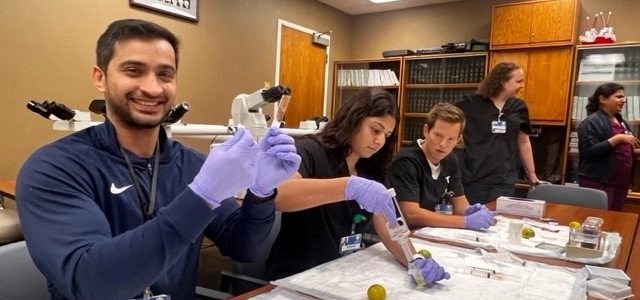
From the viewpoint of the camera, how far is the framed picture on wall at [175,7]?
3.17 m

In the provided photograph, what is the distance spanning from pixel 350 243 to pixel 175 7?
108 inches

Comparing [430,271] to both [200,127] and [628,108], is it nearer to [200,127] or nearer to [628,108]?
[200,127]

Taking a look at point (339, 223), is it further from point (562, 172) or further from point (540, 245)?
point (562, 172)

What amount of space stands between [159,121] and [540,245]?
133 cm

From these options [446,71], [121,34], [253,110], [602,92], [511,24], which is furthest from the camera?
[446,71]

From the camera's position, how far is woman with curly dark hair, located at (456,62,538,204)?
285 cm

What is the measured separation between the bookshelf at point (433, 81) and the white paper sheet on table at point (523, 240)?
2.66 meters

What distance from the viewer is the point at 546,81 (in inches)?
150

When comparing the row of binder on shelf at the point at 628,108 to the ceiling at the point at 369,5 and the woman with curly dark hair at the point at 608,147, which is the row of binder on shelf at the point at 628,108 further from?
the ceiling at the point at 369,5

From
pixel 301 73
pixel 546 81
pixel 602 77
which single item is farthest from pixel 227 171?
pixel 301 73

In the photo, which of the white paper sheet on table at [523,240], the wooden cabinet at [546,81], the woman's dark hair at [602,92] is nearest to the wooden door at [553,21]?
the wooden cabinet at [546,81]

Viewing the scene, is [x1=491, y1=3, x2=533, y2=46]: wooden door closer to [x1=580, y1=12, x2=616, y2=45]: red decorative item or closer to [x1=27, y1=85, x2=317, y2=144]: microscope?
[x1=580, y1=12, x2=616, y2=45]: red decorative item

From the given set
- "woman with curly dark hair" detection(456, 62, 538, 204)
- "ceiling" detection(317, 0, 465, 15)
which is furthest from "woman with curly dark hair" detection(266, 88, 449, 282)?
"ceiling" detection(317, 0, 465, 15)

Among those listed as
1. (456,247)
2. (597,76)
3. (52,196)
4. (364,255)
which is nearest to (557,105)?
(597,76)
